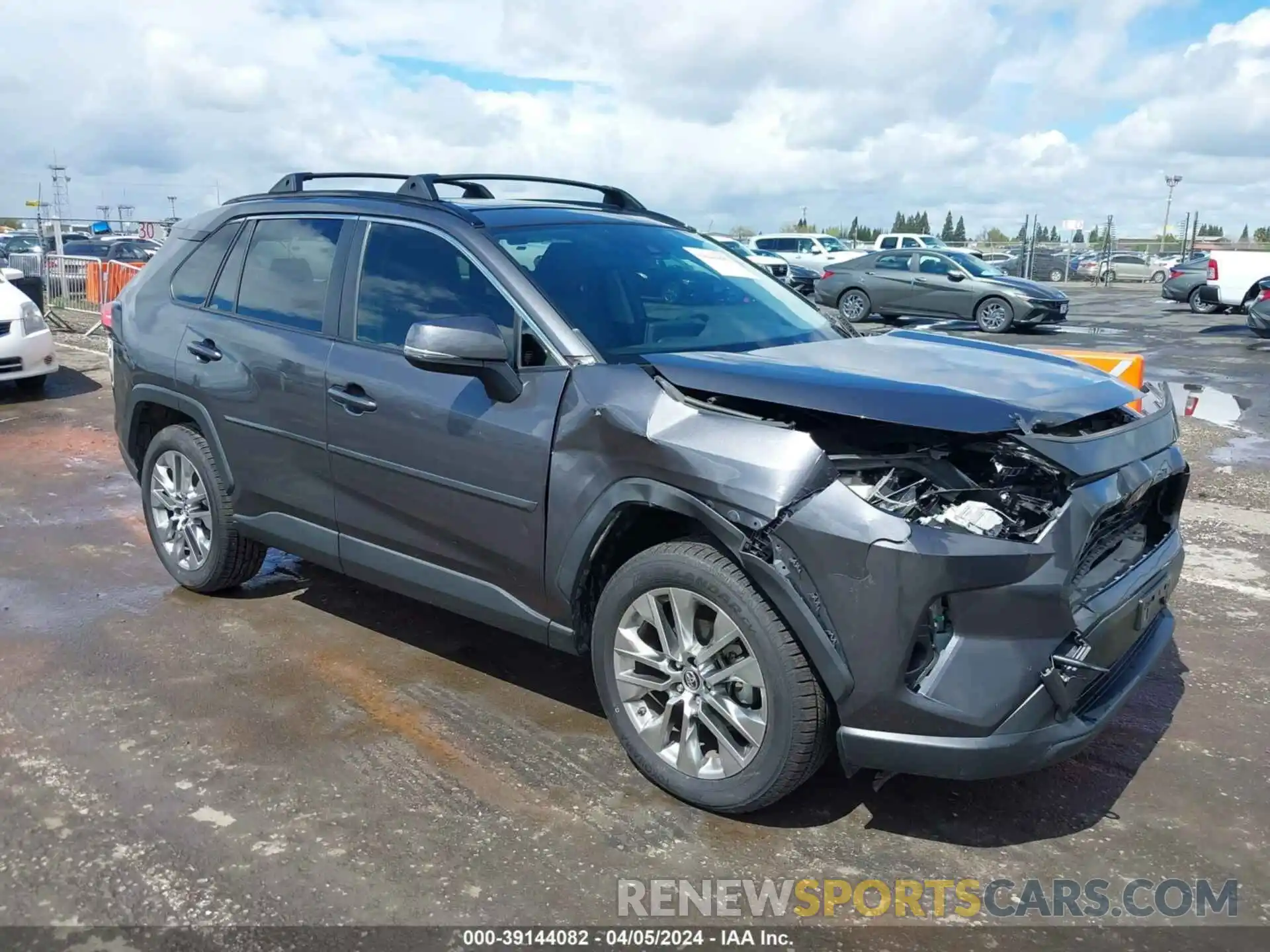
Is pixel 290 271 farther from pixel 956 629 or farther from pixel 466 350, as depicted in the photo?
pixel 956 629

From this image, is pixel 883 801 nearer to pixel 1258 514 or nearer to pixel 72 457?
pixel 1258 514

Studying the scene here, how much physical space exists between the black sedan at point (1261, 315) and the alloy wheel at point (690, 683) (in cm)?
1632

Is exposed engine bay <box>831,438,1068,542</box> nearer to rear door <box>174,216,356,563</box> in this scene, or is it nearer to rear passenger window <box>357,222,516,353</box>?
rear passenger window <box>357,222,516,353</box>

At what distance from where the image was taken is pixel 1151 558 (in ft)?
11.0

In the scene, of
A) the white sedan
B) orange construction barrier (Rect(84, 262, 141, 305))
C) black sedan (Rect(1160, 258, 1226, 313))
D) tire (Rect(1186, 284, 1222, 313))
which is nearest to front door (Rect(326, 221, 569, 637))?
the white sedan

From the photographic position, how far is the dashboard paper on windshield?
172 inches

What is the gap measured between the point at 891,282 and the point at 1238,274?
7.56 metres

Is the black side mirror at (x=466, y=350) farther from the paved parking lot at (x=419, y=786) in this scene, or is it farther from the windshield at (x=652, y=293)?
the paved parking lot at (x=419, y=786)

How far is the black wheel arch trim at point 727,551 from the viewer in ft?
9.39

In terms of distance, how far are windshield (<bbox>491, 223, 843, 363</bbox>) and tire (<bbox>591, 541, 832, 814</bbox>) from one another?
80 centimetres

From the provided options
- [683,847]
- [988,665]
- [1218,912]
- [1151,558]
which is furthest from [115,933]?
[1151,558]

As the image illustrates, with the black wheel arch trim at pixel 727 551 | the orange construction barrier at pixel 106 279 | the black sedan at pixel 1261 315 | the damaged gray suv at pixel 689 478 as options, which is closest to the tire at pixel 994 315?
the black sedan at pixel 1261 315

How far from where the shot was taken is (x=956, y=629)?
9.10 feet

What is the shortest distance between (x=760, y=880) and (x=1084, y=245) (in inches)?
2414
